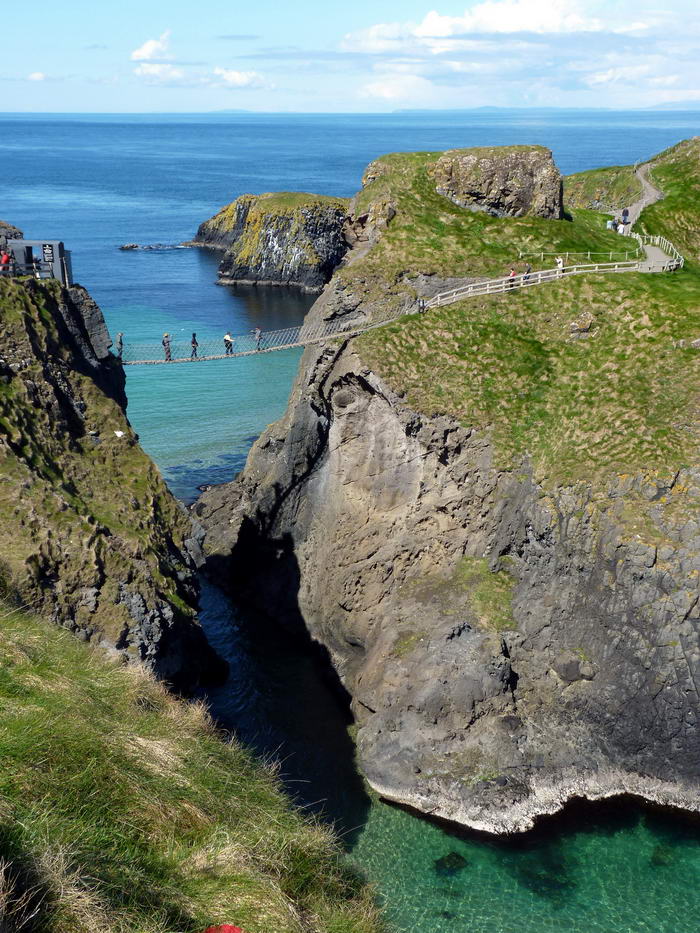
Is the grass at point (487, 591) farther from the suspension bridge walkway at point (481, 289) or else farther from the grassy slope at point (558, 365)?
the suspension bridge walkway at point (481, 289)

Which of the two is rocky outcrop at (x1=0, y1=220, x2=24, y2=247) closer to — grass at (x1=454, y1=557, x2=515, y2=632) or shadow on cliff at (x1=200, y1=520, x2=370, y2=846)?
shadow on cliff at (x1=200, y1=520, x2=370, y2=846)

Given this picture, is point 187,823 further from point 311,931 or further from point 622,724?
point 622,724

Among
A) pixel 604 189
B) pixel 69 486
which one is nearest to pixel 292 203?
Answer: pixel 604 189

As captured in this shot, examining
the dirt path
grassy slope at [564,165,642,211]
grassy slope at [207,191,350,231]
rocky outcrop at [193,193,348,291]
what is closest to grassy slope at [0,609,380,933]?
the dirt path

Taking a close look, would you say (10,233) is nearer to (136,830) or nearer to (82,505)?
(82,505)

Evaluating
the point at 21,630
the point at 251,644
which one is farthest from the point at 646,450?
the point at 21,630

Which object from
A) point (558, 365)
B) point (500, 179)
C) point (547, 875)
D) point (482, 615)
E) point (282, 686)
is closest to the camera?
point (547, 875)
